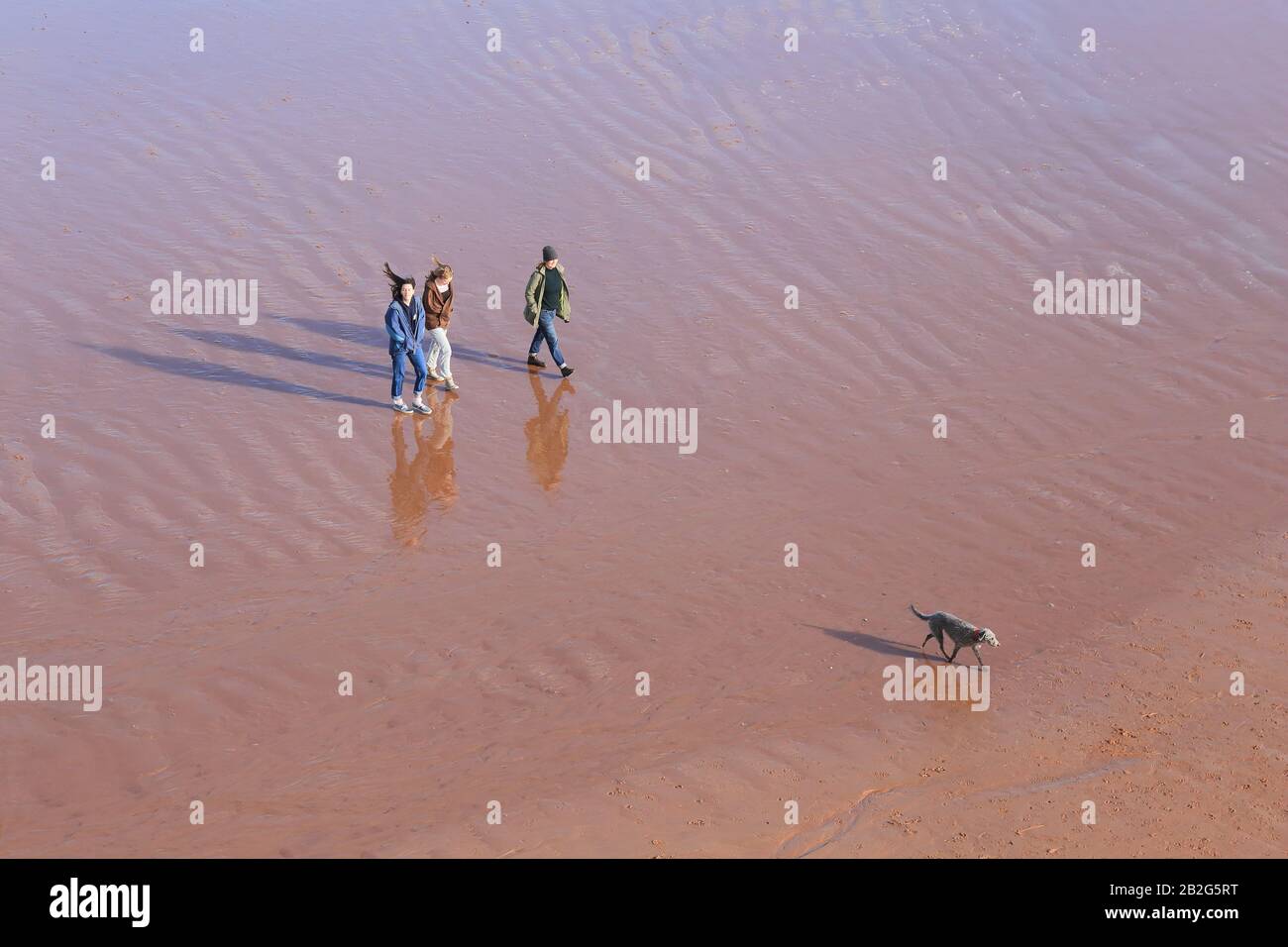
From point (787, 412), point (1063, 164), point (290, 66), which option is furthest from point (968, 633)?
point (290, 66)

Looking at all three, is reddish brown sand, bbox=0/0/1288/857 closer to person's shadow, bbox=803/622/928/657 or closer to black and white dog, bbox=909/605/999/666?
person's shadow, bbox=803/622/928/657

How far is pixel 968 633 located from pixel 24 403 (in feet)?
28.8

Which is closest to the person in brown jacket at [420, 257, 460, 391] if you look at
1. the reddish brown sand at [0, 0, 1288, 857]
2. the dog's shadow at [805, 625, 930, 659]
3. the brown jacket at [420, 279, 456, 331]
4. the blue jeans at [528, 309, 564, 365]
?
the brown jacket at [420, 279, 456, 331]

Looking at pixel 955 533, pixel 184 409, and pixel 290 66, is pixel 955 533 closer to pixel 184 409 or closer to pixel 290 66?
pixel 184 409

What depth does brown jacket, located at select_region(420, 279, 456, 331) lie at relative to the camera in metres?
12.0

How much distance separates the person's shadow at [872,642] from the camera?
9062mm

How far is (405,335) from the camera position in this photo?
37.9ft

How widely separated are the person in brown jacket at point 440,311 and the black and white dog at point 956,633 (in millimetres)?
5481

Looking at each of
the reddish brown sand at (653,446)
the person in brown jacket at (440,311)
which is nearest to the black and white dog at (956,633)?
the reddish brown sand at (653,446)

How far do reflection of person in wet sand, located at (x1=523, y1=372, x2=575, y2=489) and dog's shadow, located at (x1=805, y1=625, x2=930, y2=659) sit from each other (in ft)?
9.83

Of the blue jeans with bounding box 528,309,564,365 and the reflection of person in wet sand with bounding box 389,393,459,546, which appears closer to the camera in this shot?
the reflection of person in wet sand with bounding box 389,393,459,546

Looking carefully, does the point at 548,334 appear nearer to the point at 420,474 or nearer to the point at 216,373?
the point at 420,474

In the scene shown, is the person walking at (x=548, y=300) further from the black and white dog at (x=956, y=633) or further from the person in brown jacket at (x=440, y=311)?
the black and white dog at (x=956, y=633)

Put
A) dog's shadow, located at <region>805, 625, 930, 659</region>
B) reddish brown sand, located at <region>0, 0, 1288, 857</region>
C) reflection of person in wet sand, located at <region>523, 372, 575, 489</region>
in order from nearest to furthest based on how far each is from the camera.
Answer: reddish brown sand, located at <region>0, 0, 1288, 857</region> → dog's shadow, located at <region>805, 625, 930, 659</region> → reflection of person in wet sand, located at <region>523, 372, 575, 489</region>
